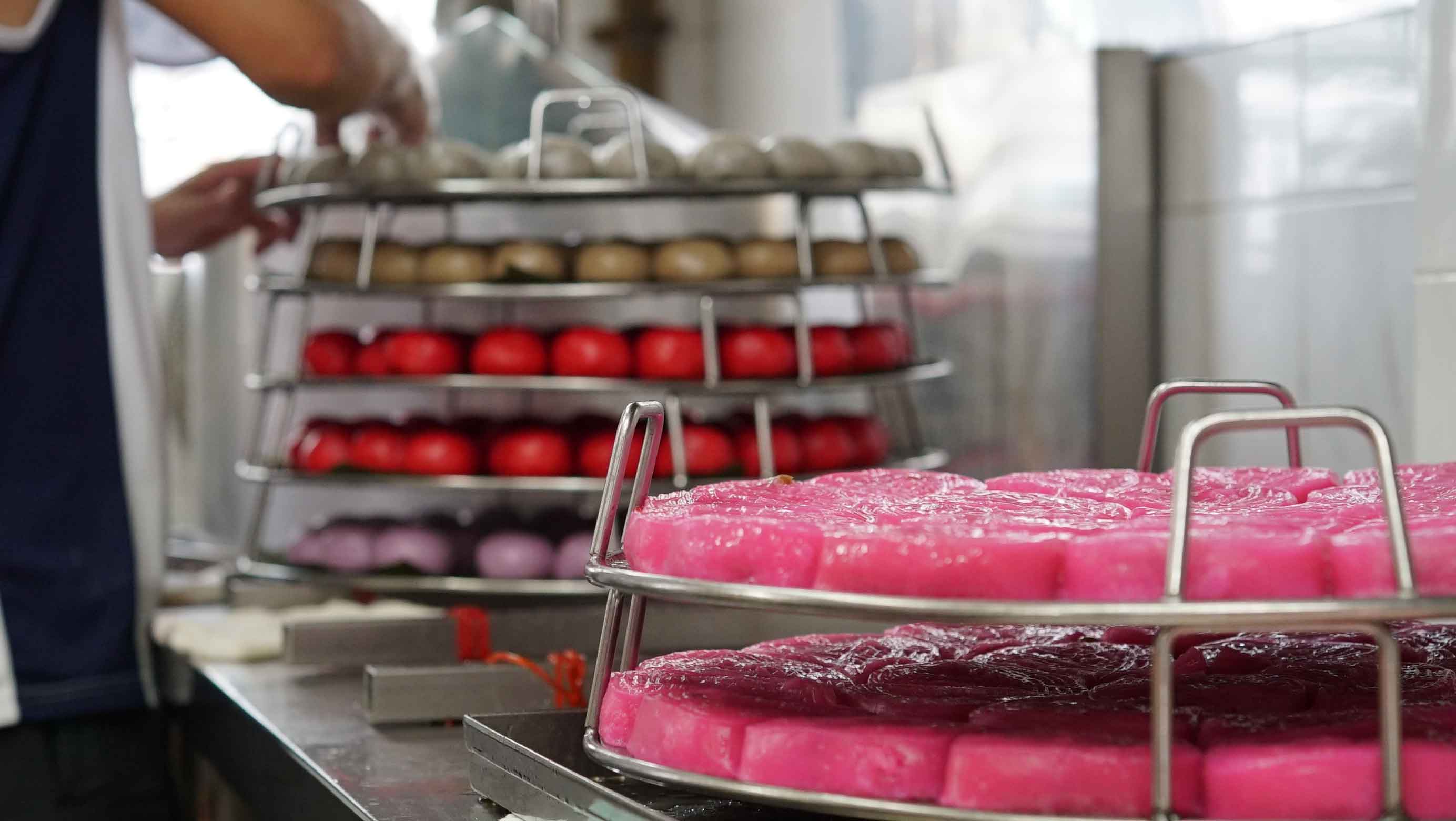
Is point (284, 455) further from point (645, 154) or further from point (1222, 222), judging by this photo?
point (1222, 222)

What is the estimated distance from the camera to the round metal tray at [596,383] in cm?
221

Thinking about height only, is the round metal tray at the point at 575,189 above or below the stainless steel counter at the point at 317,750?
above

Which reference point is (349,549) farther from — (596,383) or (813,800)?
(813,800)

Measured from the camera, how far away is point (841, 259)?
7.75ft

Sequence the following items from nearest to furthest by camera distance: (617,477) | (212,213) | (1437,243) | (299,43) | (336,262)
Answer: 1. (617,477)
2. (1437,243)
3. (299,43)
4. (336,262)
5. (212,213)

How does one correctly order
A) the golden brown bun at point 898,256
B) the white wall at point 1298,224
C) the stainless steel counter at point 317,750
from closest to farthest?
the stainless steel counter at point 317,750 < the white wall at point 1298,224 < the golden brown bun at point 898,256

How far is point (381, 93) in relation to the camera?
7.47 feet

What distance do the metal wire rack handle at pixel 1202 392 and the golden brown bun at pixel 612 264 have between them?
4.18 ft

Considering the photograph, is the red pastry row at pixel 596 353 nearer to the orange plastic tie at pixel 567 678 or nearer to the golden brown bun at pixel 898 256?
the golden brown bun at pixel 898 256

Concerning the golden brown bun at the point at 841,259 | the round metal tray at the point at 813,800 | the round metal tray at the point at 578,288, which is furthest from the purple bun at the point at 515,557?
the round metal tray at the point at 813,800

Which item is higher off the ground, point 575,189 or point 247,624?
A: point 575,189

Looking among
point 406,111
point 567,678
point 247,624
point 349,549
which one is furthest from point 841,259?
point 567,678

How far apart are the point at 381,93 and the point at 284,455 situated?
23.6 inches

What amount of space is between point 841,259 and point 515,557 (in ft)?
2.12
